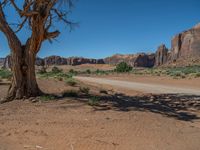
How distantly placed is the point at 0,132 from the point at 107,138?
7.62 feet

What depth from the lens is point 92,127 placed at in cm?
729

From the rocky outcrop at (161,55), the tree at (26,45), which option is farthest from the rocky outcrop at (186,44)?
the tree at (26,45)

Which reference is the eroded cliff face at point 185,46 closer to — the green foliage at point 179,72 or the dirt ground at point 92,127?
the green foliage at point 179,72

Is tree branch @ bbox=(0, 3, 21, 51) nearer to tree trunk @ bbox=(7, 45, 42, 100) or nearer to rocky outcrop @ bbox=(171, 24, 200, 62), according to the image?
tree trunk @ bbox=(7, 45, 42, 100)

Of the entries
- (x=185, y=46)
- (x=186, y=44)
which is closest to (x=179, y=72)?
(x=185, y=46)

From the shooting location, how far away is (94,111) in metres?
8.95

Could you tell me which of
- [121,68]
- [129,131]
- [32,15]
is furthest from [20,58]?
[121,68]

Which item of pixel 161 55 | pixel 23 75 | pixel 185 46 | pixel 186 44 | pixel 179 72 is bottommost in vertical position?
pixel 179 72

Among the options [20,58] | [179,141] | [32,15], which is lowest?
[179,141]

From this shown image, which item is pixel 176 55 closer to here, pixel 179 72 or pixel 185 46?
pixel 185 46

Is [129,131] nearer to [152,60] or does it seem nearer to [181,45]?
[181,45]

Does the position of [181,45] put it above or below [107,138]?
above

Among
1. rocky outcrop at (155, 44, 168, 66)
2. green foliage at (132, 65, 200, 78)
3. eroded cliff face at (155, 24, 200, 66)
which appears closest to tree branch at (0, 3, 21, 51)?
green foliage at (132, 65, 200, 78)

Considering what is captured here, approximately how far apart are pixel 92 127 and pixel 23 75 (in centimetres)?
493
